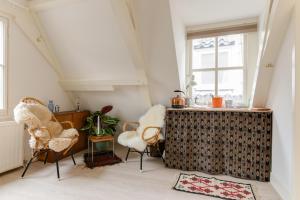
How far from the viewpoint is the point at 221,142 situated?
9.05 feet

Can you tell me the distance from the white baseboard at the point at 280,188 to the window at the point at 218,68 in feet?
4.28

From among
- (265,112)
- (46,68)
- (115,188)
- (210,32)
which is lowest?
(115,188)

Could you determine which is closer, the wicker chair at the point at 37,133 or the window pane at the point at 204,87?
the wicker chair at the point at 37,133

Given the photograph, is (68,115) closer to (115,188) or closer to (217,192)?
(115,188)

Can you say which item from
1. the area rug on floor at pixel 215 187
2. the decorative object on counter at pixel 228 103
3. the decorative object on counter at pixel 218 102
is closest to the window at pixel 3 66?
the area rug on floor at pixel 215 187

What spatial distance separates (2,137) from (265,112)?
350cm

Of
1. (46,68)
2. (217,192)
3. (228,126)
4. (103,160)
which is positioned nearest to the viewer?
(217,192)

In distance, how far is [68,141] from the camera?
2.68 m

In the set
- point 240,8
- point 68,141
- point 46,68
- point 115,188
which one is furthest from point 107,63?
point 240,8

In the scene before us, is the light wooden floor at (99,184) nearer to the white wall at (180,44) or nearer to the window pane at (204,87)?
the window pane at (204,87)

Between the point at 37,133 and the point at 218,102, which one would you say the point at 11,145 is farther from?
the point at 218,102

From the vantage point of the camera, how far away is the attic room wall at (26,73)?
9.52 ft

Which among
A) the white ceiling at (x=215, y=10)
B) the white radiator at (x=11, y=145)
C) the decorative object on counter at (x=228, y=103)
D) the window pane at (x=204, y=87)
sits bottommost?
the white radiator at (x=11, y=145)

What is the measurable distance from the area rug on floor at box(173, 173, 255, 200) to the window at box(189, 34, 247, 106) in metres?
A: 1.43
